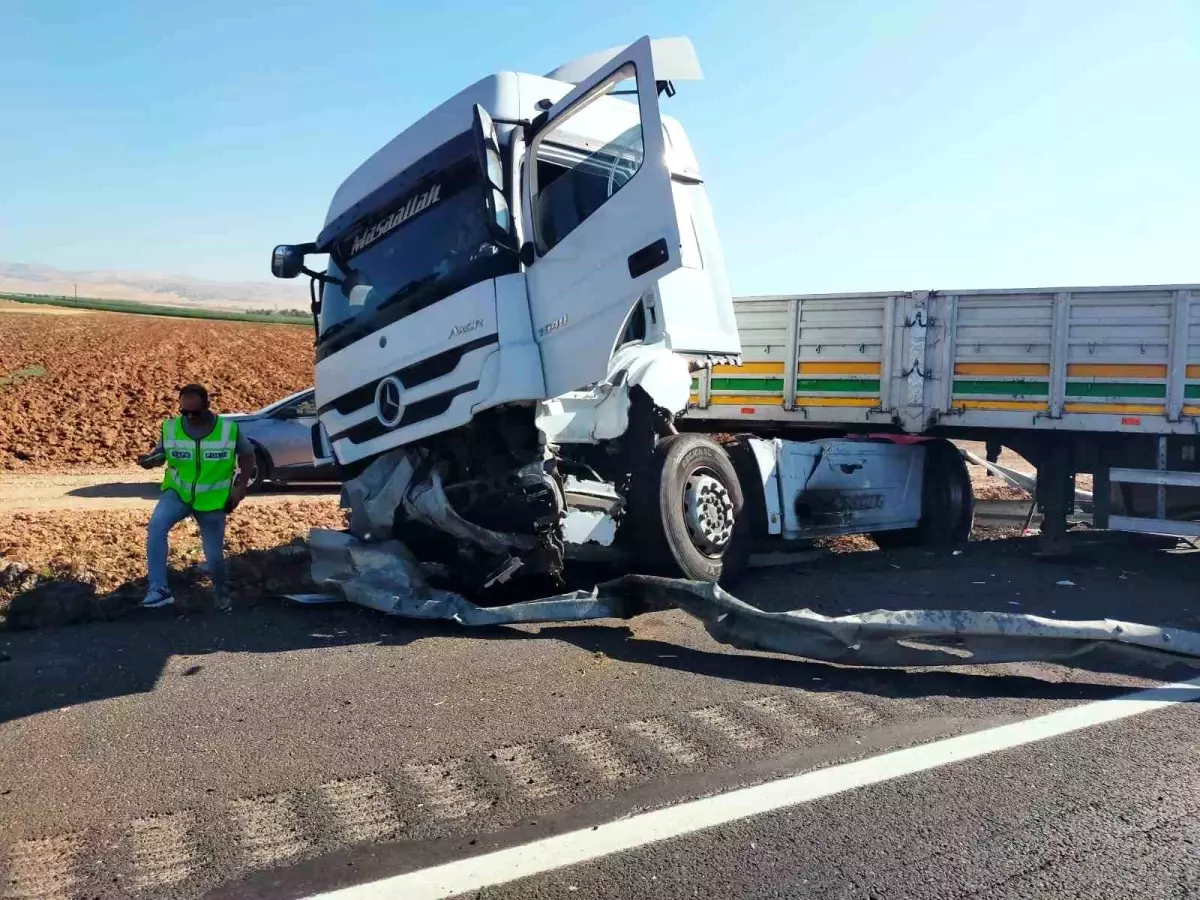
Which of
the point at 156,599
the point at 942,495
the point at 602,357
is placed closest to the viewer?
the point at 602,357

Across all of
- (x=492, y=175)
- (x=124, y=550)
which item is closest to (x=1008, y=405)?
(x=492, y=175)

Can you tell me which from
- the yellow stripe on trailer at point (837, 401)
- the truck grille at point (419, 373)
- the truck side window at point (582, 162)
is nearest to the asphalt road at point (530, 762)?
the truck grille at point (419, 373)

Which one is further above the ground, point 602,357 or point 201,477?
point 602,357

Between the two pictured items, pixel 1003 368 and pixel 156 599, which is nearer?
pixel 156 599

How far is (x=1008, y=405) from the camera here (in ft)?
29.8

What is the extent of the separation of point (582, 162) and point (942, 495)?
5.53 m

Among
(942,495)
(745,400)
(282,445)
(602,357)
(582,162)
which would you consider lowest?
(942,495)

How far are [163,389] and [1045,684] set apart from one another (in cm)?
1895

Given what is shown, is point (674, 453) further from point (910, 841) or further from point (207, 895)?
point (207, 895)

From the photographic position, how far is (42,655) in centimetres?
551

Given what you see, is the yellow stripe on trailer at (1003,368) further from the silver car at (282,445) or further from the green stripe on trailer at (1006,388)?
the silver car at (282,445)

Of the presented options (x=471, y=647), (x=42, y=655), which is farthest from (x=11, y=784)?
(x=471, y=647)

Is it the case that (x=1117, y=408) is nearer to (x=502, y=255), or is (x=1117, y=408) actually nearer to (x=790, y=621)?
(x=790, y=621)

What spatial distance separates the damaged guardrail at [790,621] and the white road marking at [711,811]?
58 cm
